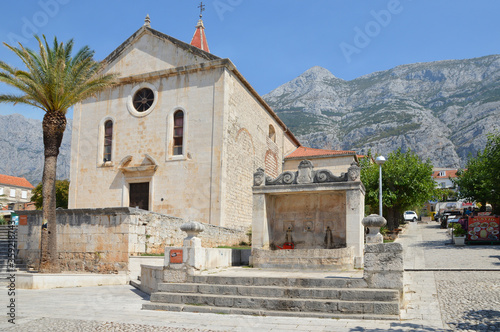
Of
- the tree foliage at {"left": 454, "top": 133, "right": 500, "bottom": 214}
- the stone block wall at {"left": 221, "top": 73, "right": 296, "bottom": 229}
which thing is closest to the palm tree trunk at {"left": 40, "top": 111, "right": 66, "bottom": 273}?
the stone block wall at {"left": 221, "top": 73, "right": 296, "bottom": 229}

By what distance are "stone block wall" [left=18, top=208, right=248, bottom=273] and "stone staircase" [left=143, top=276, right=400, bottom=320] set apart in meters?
6.41

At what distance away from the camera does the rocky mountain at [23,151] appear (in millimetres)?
123644

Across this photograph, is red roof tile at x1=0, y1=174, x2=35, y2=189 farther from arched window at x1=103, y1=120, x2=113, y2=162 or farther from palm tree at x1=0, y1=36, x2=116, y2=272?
palm tree at x1=0, y1=36, x2=116, y2=272

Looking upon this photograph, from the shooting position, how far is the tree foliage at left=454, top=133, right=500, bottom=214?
83.2ft

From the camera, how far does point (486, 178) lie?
100 feet

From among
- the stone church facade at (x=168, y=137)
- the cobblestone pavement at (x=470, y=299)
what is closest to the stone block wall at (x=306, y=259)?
the cobblestone pavement at (x=470, y=299)

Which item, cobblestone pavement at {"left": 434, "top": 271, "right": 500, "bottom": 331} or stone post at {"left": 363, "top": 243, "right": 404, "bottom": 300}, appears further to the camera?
stone post at {"left": 363, "top": 243, "right": 404, "bottom": 300}

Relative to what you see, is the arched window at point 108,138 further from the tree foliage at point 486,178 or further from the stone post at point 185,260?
the tree foliage at point 486,178

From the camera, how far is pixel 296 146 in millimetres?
41625

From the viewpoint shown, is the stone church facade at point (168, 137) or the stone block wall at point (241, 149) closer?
the stone church facade at point (168, 137)

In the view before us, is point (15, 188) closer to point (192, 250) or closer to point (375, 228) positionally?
point (192, 250)

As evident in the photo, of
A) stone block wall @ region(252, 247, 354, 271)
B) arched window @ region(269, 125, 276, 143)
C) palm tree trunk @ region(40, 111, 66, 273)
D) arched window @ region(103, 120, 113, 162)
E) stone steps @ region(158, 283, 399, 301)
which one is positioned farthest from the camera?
arched window @ region(269, 125, 276, 143)

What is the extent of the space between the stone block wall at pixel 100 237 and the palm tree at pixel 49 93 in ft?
3.43

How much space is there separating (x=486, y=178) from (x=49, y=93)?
94.6 ft
